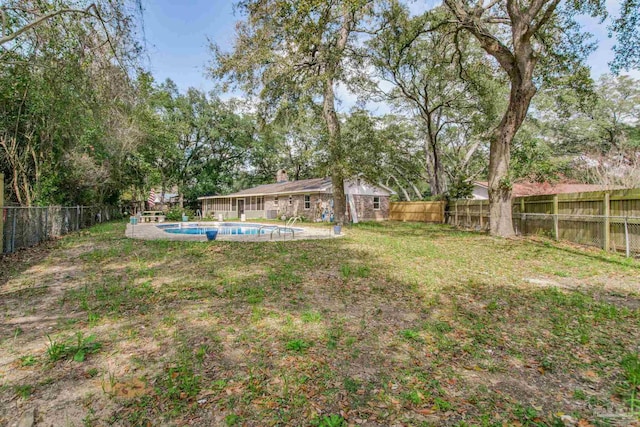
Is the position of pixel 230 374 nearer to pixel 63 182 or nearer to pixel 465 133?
pixel 63 182

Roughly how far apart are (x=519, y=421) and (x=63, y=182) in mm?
19176

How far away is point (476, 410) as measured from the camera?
7.51 feet

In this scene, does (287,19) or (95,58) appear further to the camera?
(287,19)

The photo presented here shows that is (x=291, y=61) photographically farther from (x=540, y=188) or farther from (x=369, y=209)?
(x=540, y=188)

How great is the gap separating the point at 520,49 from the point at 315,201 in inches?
591

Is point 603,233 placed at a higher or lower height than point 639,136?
lower

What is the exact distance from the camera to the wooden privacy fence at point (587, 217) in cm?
748

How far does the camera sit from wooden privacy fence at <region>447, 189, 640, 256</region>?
748 centimetres

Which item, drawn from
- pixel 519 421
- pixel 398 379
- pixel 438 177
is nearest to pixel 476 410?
pixel 519 421

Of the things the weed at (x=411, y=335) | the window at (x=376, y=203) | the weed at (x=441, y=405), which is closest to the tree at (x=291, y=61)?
the window at (x=376, y=203)

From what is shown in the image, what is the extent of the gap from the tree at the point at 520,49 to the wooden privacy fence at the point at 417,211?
787cm

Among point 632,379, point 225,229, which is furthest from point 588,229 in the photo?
point 225,229

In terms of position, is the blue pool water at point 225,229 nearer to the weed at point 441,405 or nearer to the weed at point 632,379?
the weed at point 441,405

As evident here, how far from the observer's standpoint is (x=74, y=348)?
3.12 metres
